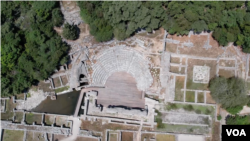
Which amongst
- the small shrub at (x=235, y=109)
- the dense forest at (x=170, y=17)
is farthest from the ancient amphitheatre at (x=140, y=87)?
the dense forest at (x=170, y=17)

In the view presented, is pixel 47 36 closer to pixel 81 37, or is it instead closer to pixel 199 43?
pixel 81 37

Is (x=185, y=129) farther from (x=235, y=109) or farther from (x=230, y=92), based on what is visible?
(x=230, y=92)

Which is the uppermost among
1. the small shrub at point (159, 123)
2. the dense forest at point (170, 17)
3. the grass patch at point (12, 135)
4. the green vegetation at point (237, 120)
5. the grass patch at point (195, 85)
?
the dense forest at point (170, 17)

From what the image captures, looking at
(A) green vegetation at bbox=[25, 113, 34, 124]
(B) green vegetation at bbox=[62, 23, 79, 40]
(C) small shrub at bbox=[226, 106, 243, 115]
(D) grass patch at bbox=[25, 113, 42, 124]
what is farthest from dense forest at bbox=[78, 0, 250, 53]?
(A) green vegetation at bbox=[25, 113, 34, 124]

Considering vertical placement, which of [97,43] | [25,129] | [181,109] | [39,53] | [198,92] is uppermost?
[97,43]

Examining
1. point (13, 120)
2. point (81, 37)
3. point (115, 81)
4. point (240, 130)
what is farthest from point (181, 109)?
point (13, 120)

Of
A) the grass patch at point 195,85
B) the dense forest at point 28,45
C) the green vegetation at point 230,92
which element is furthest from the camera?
the grass patch at point 195,85

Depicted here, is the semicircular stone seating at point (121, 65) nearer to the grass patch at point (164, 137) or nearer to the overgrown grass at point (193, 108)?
the overgrown grass at point (193, 108)
